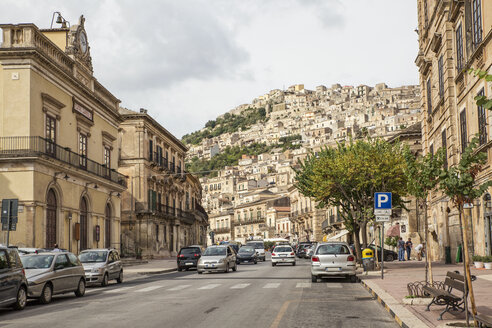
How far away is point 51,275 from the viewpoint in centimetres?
1823

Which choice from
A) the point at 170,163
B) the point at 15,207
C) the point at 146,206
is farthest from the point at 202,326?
the point at 170,163

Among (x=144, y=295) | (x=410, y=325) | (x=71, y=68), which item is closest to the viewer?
(x=410, y=325)

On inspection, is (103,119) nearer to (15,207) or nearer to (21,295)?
(15,207)

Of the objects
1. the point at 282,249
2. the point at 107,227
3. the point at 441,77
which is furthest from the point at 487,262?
the point at 107,227

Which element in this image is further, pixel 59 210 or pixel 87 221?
pixel 87 221

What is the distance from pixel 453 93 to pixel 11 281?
23.0m

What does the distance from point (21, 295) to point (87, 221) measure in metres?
24.7

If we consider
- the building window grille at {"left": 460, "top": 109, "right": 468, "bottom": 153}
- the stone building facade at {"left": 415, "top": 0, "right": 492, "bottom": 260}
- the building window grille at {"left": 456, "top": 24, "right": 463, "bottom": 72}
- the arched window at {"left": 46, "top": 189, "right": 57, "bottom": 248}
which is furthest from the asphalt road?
the building window grille at {"left": 456, "top": 24, "right": 463, "bottom": 72}

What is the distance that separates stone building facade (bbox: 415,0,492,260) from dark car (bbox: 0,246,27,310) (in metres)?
13.1

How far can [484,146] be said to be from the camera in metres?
23.8

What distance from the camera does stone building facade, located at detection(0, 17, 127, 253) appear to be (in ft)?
103

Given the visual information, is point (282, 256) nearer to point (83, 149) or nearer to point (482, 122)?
point (83, 149)

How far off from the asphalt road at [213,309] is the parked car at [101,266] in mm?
3682

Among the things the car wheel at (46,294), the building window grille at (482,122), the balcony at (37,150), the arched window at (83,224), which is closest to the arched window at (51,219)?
the balcony at (37,150)
